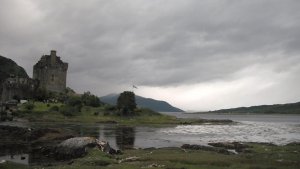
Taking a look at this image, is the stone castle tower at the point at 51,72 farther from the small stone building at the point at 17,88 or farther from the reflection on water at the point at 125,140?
the reflection on water at the point at 125,140

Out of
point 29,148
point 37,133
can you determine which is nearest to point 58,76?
point 37,133

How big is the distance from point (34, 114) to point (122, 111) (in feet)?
108

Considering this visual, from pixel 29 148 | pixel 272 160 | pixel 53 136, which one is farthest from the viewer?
pixel 53 136

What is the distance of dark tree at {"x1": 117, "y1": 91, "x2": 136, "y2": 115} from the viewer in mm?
149000

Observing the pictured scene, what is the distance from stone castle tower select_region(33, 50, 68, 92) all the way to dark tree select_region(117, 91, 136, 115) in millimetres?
45576

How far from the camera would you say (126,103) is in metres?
149

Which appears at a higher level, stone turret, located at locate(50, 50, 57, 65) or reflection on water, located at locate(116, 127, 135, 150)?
stone turret, located at locate(50, 50, 57, 65)

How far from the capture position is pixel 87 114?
141250 millimetres

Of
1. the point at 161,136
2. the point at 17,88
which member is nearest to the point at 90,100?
the point at 17,88

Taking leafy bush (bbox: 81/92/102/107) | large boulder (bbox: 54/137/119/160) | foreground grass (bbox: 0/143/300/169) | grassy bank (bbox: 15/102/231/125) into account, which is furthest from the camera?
leafy bush (bbox: 81/92/102/107)

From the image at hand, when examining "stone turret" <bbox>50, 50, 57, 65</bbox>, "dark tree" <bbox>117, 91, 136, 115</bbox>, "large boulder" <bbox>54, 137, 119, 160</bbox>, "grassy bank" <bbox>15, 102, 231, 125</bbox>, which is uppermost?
"stone turret" <bbox>50, 50, 57, 65</bbox>

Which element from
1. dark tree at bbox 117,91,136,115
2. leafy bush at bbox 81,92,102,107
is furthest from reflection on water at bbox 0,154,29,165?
leafy bush at bbox 81,92,102,107

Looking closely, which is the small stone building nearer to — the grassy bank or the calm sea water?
the grassy bank

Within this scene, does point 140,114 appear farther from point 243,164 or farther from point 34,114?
point 243,164
